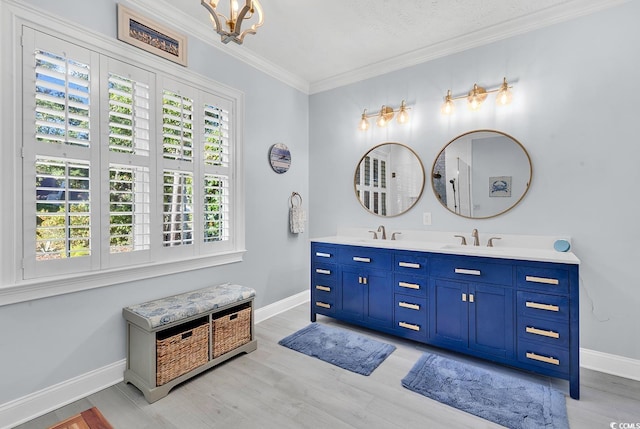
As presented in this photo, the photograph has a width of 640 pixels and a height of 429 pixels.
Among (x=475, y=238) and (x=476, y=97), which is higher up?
(x=476, y=97)

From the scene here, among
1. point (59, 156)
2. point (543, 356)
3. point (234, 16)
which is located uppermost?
point (234, 16)

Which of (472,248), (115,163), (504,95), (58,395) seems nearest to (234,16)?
(115,163)

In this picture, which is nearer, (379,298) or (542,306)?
(542,306)

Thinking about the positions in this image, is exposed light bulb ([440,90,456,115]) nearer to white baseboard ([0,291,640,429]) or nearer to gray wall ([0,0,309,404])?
gray wall ([0,0,309,404])

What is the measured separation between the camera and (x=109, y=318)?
225 cm

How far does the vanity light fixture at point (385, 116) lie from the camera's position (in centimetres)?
337

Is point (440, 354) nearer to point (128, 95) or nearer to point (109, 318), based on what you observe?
point (109, 318)

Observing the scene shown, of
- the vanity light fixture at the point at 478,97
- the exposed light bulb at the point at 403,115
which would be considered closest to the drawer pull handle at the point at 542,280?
the vanity light fixture at the point at 478,97

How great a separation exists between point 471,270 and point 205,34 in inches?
126

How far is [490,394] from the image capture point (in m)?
2.11

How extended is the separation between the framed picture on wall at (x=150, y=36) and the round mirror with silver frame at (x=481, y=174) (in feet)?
8.77

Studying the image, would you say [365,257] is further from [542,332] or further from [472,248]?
[542,332]

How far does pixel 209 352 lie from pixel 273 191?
190 cm

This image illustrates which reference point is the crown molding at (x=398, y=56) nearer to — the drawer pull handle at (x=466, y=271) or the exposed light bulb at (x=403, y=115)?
the exposed light bulb at (x=403, y=115)
